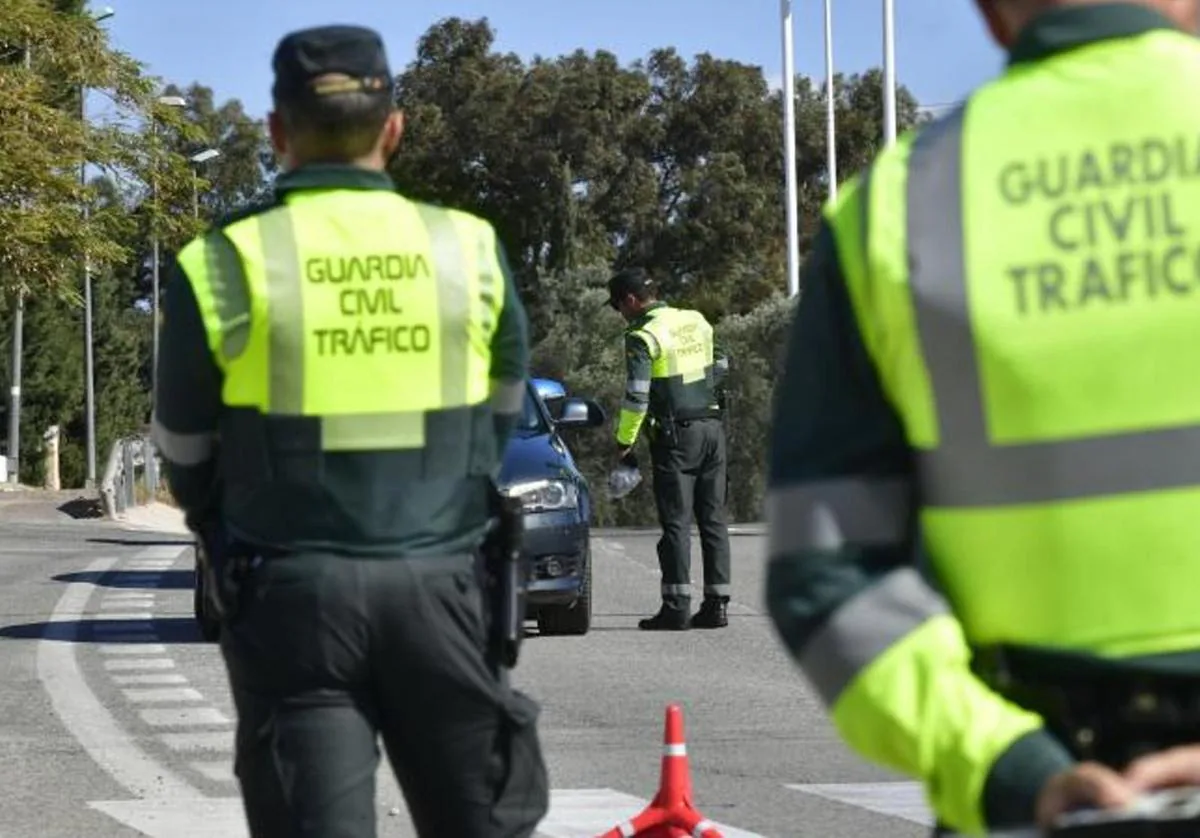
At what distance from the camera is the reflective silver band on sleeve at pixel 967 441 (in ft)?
8.54

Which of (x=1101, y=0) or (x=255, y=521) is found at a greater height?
(x=1101, y=0)

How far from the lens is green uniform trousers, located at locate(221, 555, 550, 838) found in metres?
4.65

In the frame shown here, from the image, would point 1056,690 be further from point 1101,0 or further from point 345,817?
point 345,817

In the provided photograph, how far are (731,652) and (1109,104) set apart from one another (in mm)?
13262

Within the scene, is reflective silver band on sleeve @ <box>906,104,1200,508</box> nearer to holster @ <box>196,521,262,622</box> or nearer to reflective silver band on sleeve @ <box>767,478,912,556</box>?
reflective silver band on sleeve @ <box>767,478,912,556</box>

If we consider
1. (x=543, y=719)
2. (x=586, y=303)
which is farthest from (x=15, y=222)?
(x=543, y=719)

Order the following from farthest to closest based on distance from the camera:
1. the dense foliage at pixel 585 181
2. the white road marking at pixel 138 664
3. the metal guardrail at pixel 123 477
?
the dense foliage at pixel 585 181 → the metal guardrail at pixel 123 477 → the white road marking at pixel 138 664

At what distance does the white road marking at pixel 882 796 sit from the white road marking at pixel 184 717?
10.9 feet

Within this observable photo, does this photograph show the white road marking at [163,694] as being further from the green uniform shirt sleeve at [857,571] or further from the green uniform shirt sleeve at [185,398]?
the green uniform shirt sleeve at [857,571]

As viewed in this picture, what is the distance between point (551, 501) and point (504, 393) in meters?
10.6

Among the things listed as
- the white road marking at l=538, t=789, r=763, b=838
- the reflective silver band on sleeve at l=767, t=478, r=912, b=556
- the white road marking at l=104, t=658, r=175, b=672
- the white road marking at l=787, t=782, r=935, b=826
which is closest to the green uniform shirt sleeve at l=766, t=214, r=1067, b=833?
the reflective silver band on sleeve at l=767, t=478, r=912, b=556

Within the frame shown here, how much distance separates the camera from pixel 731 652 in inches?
624

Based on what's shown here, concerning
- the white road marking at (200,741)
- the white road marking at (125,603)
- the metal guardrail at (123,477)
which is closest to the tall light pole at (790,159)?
the metal guardrail at (123,477)

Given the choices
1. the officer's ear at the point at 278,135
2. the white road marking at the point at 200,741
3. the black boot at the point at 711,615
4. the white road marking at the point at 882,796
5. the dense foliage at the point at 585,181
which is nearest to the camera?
the officer's ear at the point at 278,135
